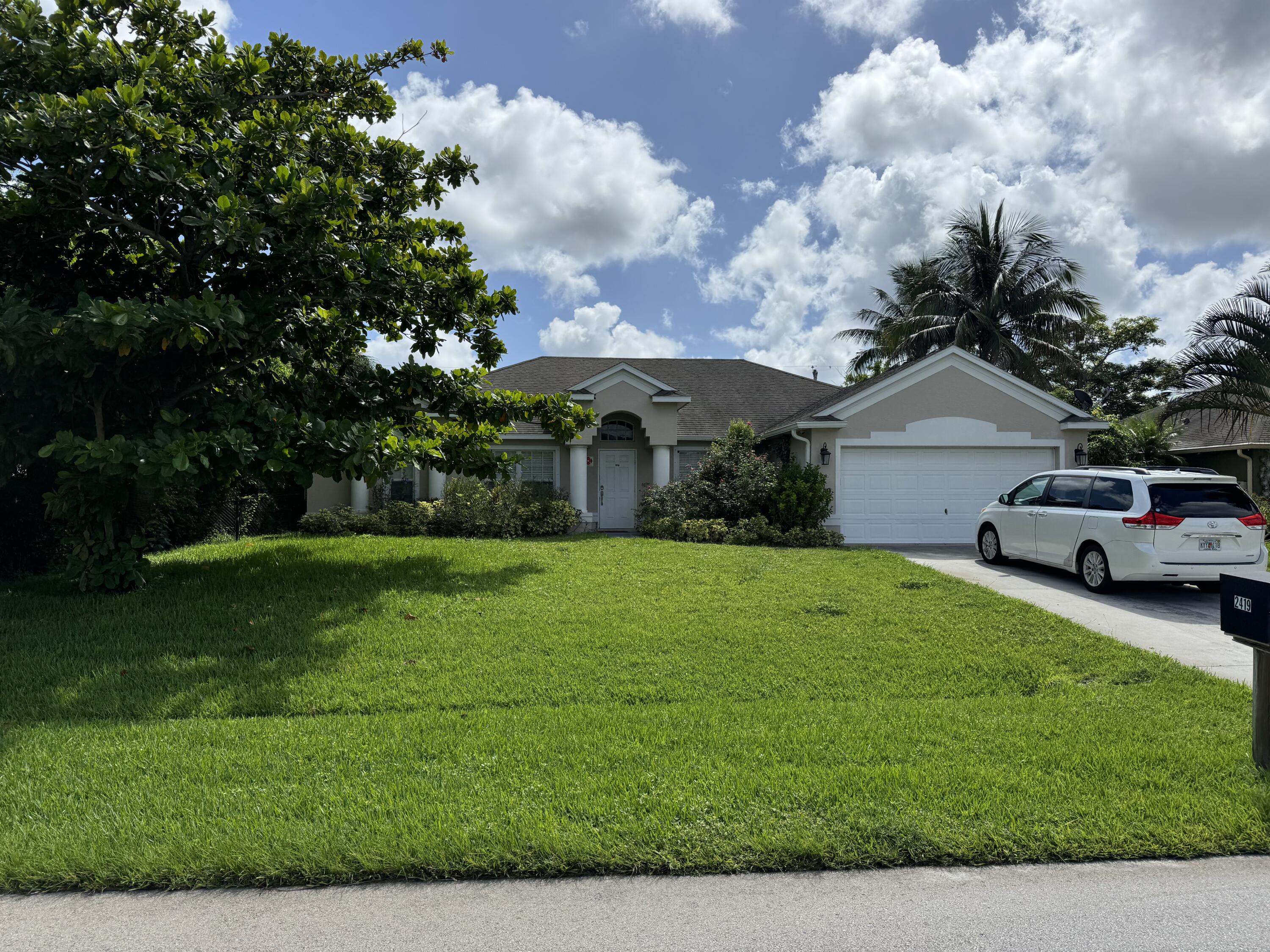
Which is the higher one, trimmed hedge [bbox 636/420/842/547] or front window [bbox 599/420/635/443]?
front window [bbox 599/420/635/443]

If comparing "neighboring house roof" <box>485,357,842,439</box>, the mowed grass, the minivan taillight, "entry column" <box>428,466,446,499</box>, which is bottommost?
the mowed grass

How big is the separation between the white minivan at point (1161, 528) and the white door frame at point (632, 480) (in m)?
11.0

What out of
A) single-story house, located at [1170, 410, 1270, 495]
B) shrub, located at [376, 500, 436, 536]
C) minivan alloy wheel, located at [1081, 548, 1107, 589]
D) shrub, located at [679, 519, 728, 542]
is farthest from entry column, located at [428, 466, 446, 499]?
single-story house, located at [1170, 410, 1270, 495]

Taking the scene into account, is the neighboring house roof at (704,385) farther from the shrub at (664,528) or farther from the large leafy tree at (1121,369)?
the large leafy tree at (1121,369)

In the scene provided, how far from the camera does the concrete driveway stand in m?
7.37

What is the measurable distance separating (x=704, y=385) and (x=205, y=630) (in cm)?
1682

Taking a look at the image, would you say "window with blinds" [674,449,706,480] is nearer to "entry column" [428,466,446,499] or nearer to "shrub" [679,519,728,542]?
"shrub" [679,519,728,542]

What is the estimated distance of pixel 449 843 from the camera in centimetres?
361

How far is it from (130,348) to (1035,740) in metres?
8.41

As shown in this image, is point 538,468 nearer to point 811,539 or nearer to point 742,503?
point 742,503

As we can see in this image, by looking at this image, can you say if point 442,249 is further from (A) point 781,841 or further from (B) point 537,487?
(A) point 781,841

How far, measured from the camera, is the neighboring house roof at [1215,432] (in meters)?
20.8

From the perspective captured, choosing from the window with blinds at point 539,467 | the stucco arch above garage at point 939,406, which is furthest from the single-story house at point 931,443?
the window with blinds at point 539,467

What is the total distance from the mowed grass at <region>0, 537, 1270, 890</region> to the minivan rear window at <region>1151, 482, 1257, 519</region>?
102 inches
